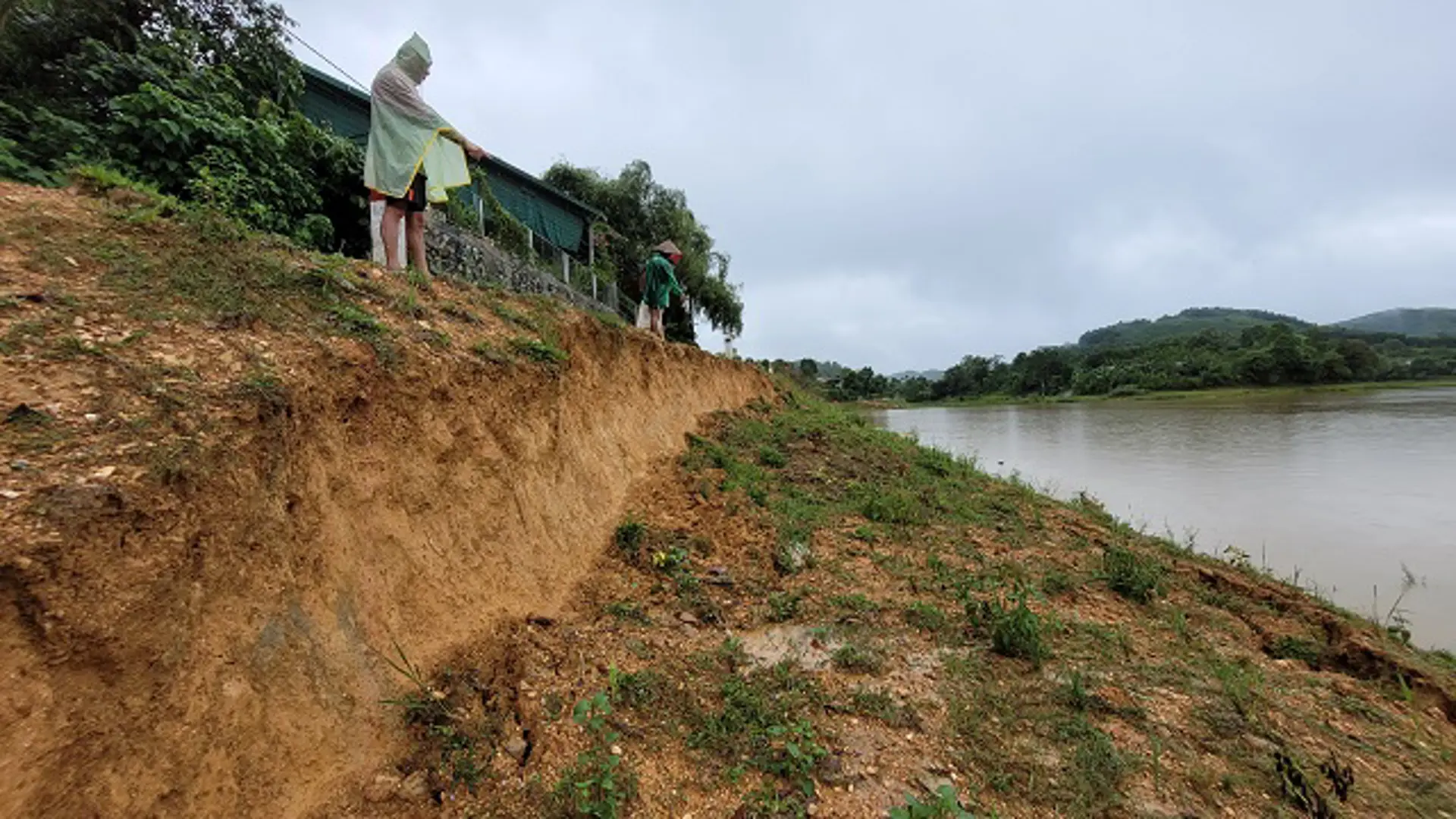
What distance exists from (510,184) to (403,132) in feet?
41.9

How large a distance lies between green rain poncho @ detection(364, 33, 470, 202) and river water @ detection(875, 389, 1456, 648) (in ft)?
35.0

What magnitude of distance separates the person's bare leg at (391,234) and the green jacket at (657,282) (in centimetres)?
457

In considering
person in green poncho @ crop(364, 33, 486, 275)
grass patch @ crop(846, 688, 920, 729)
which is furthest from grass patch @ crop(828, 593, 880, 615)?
person in green poncho @ crop(364, 33, 486, 275)

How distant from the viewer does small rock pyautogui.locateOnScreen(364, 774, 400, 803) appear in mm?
2129

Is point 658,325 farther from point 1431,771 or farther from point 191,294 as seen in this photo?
point 1431,771

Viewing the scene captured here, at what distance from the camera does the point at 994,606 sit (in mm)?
4488

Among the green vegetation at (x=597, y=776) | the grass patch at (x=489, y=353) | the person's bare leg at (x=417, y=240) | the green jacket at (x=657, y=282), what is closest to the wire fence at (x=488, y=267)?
the person's bare leg at (x=417, y=240)

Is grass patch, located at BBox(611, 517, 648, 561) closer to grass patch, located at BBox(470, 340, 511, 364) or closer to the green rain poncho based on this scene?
grass patch, located at BBox(470, 340, 511, 364)

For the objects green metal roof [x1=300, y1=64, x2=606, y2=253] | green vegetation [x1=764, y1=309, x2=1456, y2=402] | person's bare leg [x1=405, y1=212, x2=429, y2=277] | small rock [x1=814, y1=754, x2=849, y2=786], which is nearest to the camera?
→ small rock [x1=814, y1=754, x2=849, y2=786]

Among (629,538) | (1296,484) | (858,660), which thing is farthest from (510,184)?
(1296,484)

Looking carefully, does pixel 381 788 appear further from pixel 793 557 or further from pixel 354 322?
pixel 793 557

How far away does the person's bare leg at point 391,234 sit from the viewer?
454cm

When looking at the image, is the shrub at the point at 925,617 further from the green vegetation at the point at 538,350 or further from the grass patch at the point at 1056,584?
the green vegetation at the point at 538,350

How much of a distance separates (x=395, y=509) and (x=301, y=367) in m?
0.79
